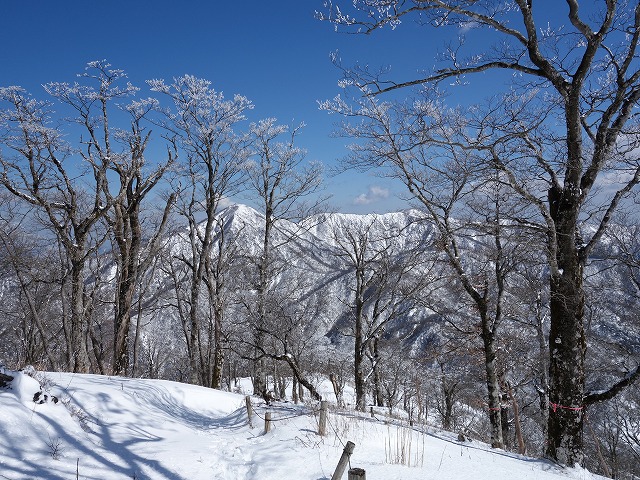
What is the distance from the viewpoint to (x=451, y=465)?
4531mm

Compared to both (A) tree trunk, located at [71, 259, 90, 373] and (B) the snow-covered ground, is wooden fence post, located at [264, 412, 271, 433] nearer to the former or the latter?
(B) the snow-covered ground

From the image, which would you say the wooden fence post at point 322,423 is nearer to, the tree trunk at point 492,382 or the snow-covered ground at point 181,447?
the snow-covered ground at point 181,447

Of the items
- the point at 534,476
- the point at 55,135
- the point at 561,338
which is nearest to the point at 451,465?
the point at 534,476

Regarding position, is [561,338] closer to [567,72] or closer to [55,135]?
[567,72]

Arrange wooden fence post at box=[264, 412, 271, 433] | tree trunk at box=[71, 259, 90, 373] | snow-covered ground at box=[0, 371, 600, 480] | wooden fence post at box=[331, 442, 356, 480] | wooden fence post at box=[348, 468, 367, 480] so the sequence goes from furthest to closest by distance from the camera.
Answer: tree trunk at box=[71, 259, 90, 373] → wooden fence post at box=[264, 412, 271, 433] → snow-covered ground at box=[0, 371, 600, 480] → wooden fence post at box=[331, 442, 356, 480] → wooden fence post at box=[348, 468, 367, 480]

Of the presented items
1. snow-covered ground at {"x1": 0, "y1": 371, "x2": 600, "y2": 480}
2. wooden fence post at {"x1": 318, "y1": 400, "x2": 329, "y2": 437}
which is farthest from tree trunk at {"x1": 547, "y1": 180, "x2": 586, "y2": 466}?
wooden fence post at {"x1": 318, "y1": 400, "x2": 329, "y2": 437}

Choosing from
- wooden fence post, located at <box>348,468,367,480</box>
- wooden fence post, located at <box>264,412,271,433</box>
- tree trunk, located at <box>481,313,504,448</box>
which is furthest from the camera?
tree trunk, located at <box>481,313,504,448</box>

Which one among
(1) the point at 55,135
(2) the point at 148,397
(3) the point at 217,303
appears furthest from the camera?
(3) the point at 217,303

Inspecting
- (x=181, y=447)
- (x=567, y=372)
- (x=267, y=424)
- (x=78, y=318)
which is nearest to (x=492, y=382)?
(x=567, y=372)

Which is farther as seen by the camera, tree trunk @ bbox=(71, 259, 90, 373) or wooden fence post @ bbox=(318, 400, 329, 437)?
tree trunk @ bbox=(71, 259, 90, 373)

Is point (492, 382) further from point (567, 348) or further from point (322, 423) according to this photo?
point (322, 423)

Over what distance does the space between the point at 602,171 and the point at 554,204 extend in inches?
29.9

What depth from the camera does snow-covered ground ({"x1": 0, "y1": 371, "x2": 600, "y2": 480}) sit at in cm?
423

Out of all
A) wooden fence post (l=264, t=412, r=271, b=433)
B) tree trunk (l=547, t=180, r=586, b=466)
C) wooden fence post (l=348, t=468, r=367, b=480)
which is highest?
tree trunk (l=547, t=180, r=586, b=466)
